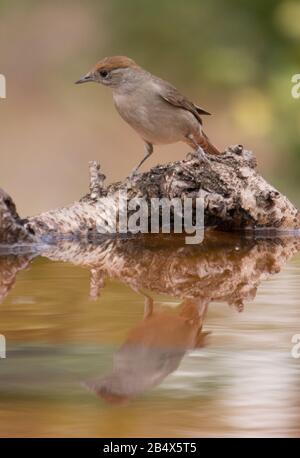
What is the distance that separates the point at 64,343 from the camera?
Result: 323 centimetres

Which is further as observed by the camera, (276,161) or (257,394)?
(276,161)

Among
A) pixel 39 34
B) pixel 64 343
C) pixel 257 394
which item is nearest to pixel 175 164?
pixel 64 343

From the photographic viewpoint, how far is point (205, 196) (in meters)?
5.78

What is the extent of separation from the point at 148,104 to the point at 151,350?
3388 mm

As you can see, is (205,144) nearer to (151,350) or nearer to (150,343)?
(150,343)

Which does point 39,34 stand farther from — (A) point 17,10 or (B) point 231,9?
(B) point 231,9

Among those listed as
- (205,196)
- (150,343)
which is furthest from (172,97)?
(150,343)

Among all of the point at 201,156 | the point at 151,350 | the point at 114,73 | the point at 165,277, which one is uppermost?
the point at 114,73

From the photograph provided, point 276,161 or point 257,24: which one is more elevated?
point 257,24

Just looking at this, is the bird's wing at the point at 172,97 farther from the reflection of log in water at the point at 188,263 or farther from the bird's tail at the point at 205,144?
the reflection of log in water at the point at 188,263

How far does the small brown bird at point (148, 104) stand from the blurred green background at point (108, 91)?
2.89 meters

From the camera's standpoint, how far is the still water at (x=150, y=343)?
246 centimetres

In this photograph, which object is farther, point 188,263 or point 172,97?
point 172,97

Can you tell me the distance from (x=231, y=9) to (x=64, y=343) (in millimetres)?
8045
